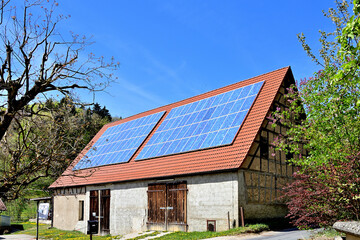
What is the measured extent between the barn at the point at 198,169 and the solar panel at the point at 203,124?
77 millimetres

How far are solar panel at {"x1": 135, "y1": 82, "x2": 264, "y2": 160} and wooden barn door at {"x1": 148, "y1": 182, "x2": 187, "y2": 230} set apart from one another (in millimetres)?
2377

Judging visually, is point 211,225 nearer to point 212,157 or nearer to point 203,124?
point 212,157

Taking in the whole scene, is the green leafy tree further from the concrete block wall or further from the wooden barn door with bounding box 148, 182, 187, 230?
the wooden barn door with bounding box 148, 182, 187, 230

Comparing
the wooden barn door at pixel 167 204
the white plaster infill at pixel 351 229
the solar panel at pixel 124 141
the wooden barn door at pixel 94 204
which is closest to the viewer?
the white plaster infill at pixel 351 229

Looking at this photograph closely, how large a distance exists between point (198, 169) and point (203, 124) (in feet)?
13.1

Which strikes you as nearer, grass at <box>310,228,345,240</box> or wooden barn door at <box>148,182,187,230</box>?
grass at <box>310,228,345,240</box>

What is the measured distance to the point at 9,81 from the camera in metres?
7.00

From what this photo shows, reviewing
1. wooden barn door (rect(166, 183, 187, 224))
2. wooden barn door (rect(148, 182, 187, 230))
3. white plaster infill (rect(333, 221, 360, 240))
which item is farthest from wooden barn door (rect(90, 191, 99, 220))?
white plaster infill (rect(333, 221, 360, 240))

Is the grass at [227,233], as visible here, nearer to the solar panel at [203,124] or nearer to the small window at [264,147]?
the small window at [264,147]

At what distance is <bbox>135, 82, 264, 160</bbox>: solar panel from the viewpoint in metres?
20.4

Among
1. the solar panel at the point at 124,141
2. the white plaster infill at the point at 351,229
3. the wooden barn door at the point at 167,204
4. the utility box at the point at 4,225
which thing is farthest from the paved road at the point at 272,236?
the utility box at the point at 4,225

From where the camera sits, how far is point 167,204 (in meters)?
20.5

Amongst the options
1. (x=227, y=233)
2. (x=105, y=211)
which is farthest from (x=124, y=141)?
(x=227, y=233)

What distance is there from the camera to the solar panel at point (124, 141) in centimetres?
2652
